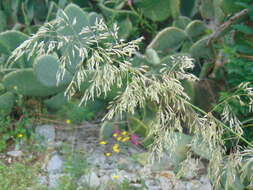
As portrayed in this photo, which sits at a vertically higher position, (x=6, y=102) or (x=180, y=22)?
(x=180, y=22)

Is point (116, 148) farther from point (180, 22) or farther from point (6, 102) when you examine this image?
point (180, 22)

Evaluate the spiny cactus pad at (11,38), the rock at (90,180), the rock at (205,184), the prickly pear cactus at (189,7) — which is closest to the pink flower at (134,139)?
the rock at (90,180)

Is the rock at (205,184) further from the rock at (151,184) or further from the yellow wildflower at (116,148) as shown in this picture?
the yellow wildflower at (116,148)

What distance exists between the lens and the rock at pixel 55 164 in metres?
2.73

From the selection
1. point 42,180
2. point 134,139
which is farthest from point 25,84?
point 134,139

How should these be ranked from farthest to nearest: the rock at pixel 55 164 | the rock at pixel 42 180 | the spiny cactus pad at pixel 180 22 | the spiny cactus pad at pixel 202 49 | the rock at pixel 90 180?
1. the spiny cactus pad at pixel 180 22
2. the spiny cactus pad at pixel 202 49
3. the rock at pixel 55 164
4. the rock at pixel 42 180
5. the rock at pixel 90 180

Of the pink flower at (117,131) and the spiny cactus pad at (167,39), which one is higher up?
the spiny cactus pad at (167,39)

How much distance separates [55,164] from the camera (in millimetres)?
2768

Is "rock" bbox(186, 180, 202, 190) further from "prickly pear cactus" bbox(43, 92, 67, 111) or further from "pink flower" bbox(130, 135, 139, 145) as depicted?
"prickly pear cactus" bbox(43, 92, 67, 111)

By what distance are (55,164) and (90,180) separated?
1.05 ft

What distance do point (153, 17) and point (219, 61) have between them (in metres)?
0.61

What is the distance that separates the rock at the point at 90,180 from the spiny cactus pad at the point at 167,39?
846mm

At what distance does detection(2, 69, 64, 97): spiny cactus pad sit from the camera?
2.81m

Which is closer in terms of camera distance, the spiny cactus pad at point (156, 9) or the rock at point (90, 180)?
the rock at point (90, 180)
